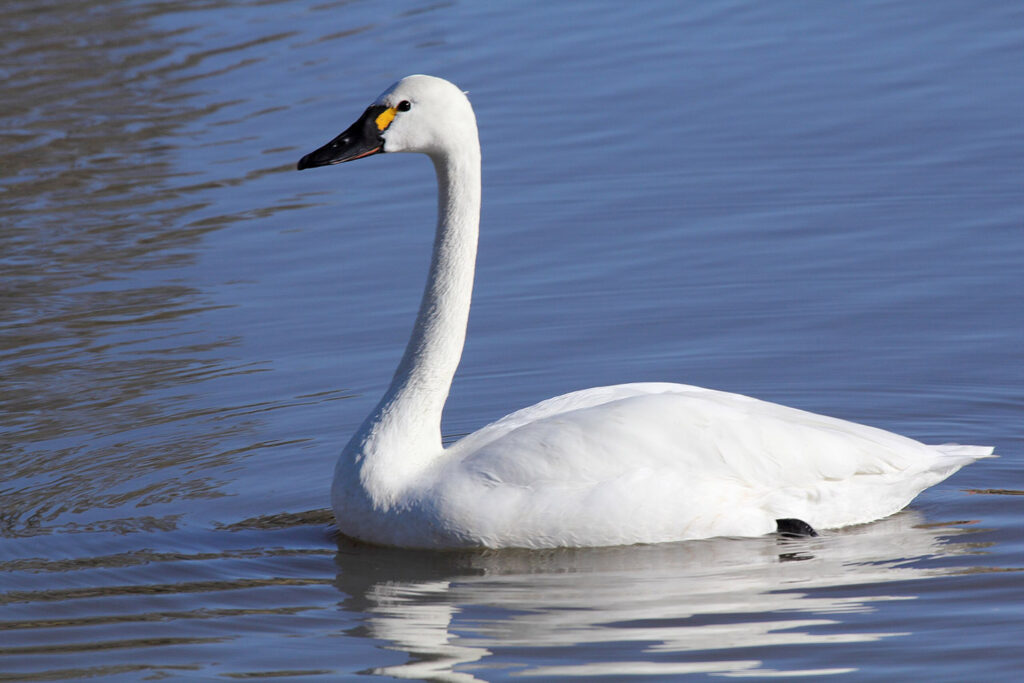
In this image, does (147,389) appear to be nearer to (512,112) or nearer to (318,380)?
(318,380)

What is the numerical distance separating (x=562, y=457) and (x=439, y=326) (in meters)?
0.93

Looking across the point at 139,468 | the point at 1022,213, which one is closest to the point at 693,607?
the point at 139,468

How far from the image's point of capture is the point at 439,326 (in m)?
7.32

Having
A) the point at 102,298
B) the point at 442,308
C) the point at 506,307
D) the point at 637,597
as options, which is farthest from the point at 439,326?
the point at 102,298

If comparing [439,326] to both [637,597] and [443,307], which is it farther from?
[637,597]

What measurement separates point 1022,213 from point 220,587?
20.8 ft

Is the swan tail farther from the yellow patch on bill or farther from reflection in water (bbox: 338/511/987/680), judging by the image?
the yellow patch on bill

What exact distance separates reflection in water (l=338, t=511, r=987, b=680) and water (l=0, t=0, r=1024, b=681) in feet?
0.06

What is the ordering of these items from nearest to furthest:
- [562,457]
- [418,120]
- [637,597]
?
[637,597] → [562,457] → [418,120]

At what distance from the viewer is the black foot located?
22.7 ft

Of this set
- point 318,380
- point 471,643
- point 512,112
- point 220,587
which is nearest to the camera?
point 471,643

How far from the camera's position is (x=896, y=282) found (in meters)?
10.0

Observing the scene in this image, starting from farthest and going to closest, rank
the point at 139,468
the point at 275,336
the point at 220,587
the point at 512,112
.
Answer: the point at 512,112, the point at 275,336, the point at 139,468, the point at 220,587

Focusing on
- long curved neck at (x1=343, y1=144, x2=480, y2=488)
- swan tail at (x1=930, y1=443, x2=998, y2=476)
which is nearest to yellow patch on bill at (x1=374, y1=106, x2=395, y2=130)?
long curved neck at (x1=343, y1=144, x2=480, y2=488)
